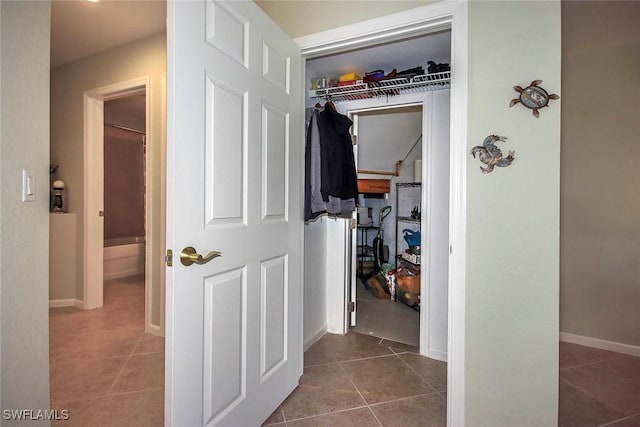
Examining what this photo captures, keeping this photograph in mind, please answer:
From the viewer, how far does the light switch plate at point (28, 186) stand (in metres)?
0.96

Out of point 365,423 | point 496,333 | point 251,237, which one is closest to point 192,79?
point 251,237

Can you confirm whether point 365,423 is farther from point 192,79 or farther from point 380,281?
point 380,281

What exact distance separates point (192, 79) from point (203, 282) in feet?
2.43

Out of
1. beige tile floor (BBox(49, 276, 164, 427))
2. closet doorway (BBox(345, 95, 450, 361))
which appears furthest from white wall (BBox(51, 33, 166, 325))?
closet doorway (BBox(345, 95, 450, 361))

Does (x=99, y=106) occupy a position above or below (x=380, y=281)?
above

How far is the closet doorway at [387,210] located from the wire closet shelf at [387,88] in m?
0.82

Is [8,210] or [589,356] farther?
[589,356]

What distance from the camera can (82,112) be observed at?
9.46 ft

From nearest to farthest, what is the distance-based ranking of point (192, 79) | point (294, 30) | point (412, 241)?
1. point (192, 79)
2. point (294, 30)
3. point (412, 241)

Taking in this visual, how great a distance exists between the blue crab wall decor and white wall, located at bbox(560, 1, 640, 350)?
1.58m

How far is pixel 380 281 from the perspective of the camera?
3666 mm

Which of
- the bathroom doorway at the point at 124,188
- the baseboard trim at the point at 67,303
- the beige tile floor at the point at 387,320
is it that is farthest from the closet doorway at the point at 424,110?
the bathroom doorway at the point at 124,188

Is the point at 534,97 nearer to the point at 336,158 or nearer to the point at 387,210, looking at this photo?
the point at 336,158

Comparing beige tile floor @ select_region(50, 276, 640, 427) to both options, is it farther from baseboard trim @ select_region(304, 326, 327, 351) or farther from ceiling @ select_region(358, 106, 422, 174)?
ceiling @ select_region(358, 106, 422, 174)
